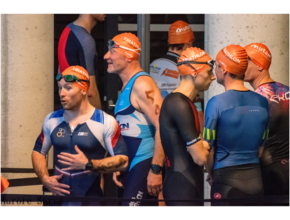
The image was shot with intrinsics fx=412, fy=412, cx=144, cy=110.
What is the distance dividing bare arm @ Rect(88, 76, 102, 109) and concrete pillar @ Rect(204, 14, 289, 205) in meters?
1.22

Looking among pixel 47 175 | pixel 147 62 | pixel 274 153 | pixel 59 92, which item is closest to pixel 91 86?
pixel 59 92

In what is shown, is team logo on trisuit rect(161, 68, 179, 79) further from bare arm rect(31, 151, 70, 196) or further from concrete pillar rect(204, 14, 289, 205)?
bare arm rect(31, 151, 70, 196)

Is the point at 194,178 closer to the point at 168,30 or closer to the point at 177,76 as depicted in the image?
the point at 177,76

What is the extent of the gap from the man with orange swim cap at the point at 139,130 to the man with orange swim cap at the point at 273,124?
0.95 metres

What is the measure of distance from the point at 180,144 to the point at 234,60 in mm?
930

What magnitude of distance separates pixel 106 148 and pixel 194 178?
2.75 feet

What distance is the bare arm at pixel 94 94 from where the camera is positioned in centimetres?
406

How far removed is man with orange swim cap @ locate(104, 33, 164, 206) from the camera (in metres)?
3.81

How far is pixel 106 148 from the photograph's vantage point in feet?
12.3

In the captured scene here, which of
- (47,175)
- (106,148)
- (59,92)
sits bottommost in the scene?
(47,175)

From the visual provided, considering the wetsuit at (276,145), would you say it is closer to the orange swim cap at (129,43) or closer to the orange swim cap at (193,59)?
the orange swim cap at (193,59)

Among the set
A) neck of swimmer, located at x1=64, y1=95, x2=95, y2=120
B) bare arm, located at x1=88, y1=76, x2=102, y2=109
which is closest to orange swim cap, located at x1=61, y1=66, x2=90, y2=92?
neck of swimmer, located at x1=64, y1=95, x2=95, y2=120

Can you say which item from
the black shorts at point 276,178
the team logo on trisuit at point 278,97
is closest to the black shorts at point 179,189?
the black shorts at point 276,178

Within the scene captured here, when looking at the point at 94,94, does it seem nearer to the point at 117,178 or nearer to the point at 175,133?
the point at 117,178
